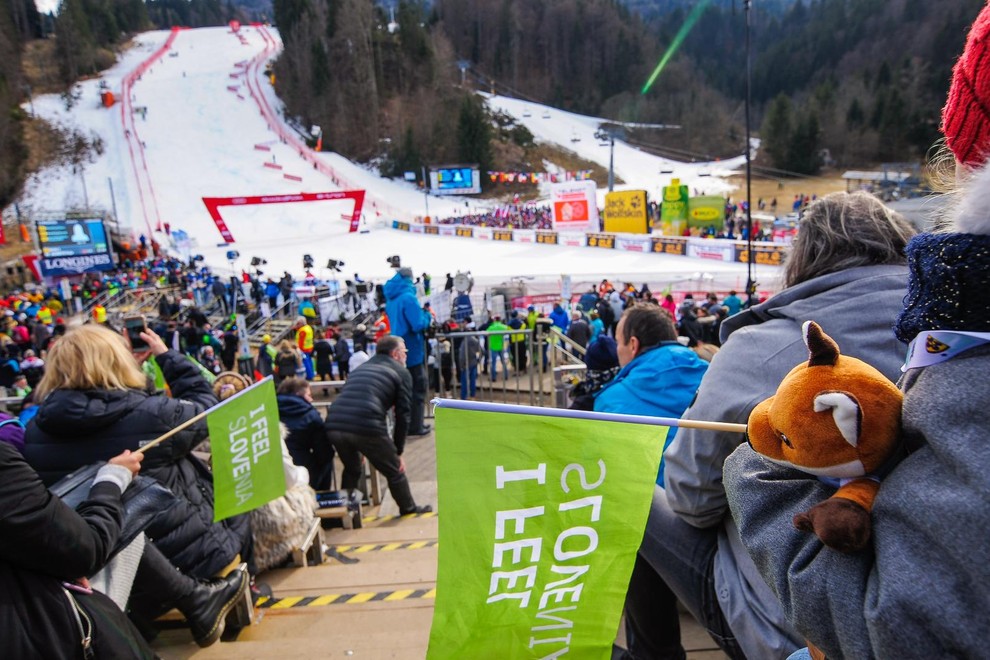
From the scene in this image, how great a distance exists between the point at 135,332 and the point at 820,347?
3.12 meters

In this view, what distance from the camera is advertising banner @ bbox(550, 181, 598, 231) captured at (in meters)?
26.5

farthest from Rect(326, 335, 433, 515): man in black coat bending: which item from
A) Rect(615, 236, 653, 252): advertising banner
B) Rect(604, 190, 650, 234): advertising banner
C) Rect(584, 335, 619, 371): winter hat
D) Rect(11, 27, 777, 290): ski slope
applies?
Rect(604, 190, 650, 234): advertising banner

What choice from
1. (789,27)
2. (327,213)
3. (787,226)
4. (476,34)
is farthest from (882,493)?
(789,27)

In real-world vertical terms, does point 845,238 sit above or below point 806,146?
below

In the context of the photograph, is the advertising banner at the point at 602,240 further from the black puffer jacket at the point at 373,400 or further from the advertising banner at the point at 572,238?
the black puffer jacket at the point at 373,400

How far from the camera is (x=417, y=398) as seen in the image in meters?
6.41

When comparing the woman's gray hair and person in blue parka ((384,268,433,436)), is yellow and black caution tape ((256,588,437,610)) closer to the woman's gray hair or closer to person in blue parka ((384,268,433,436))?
the woman's gray hair

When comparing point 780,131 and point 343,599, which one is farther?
point 780,131

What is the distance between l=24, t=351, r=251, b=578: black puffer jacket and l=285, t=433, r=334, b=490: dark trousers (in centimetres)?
138

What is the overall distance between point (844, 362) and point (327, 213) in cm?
4052

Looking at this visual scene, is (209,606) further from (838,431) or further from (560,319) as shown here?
(560,319)

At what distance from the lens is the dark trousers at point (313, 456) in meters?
4.21

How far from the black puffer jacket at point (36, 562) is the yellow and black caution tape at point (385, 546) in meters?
2.18

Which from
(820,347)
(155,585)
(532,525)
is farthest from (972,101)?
(155,585)
